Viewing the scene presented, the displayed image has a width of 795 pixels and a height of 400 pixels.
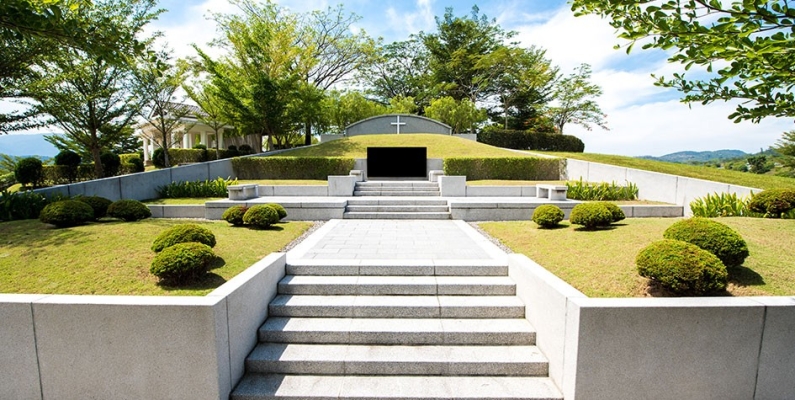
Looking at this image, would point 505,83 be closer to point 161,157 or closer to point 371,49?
point 371,49

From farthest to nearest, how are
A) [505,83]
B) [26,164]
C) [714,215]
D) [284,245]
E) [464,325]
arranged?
1. [505,83]
2. [26,164]
3. [714,215]
4. [284,245]
5. [464,325]

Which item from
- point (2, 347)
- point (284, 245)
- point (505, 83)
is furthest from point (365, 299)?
point (505, 83)

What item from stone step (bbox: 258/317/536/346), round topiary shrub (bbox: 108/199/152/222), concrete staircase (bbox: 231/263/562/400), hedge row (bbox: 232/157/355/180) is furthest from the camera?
hedge row (bbox: 232/157/355/180)

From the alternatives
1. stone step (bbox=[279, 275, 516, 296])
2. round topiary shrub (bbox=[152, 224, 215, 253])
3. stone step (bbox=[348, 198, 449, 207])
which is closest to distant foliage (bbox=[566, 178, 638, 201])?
stone step (bbox=[348, 198, 449, 207])

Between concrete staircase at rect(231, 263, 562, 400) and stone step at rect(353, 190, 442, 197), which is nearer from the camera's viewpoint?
concrete staircase at rect(231, 263, 562, 400)

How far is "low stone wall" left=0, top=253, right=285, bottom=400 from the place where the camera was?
3.28 meters

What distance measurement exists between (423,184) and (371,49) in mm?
24301

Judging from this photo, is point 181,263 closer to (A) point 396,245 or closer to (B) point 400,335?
(B) point 400,335

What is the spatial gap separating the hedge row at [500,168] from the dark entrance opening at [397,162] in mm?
1487

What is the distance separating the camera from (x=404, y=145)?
20.6 meters

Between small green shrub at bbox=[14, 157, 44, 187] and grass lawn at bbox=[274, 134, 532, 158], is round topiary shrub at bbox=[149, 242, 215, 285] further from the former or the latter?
small green shrub at bbox=[14, 157, 44, 187]

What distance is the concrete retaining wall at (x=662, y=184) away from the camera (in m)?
9.55

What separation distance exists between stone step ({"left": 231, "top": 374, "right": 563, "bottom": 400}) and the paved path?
194 cm

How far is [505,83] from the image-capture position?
35781 mm
